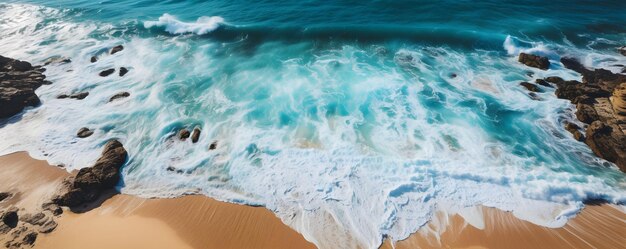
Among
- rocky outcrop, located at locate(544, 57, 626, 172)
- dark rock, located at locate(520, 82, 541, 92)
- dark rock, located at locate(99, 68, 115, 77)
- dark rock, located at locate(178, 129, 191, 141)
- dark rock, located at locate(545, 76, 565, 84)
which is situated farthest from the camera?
dark rock, located at locate(99, 68, 115, 77)

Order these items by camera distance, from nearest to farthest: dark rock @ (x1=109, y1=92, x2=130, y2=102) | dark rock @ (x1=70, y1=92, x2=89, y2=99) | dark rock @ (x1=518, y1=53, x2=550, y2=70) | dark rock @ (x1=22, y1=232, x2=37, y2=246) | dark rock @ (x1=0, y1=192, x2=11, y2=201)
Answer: dark rock @ (x1=22, y1=232, x2=37, y2=246)
dark rock @ (x1=0, y1=192, x2=11, y2=201)
dark rock @ (x1=109, y1=92, x2=130, y2=102)
dark rock @ (x1=70, y1=92, x2=89, y2=99)
dark rock @ (x1=518, y1=53, x2=550, y2=70)

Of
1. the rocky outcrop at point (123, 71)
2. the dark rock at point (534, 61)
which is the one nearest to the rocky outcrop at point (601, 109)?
the dark rock at point (534, 61)

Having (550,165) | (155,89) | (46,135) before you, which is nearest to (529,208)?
(550,165)

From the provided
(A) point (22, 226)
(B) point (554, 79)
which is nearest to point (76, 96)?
(A) point (22, 226)

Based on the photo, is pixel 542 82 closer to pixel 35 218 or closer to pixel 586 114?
pixel 586 114

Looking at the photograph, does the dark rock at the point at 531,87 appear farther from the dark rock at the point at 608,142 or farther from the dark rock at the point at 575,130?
the dark rock at the point at 608,142

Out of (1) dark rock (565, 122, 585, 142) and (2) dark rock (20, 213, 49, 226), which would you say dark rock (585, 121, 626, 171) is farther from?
(2) dark rock (20, 213, 49, 226)

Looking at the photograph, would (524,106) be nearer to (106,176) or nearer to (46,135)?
(106,176)

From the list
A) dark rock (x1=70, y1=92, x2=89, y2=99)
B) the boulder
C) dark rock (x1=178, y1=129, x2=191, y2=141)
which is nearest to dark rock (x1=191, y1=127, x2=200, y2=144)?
dark rock (x1=178, y1=129, x2=191, y2=141)
